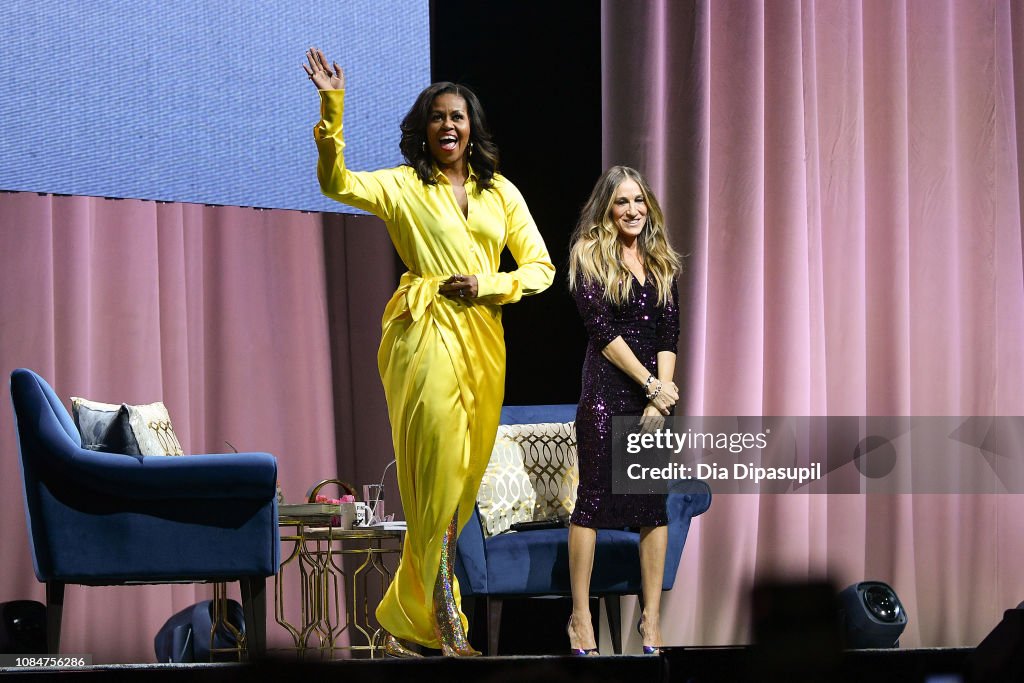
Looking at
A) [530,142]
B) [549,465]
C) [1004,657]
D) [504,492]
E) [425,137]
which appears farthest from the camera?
[530,142]

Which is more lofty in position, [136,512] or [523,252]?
[523,252]

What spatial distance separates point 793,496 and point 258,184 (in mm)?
2305

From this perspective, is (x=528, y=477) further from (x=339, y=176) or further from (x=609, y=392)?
(x=339, y=176)

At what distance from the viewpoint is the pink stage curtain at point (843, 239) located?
423 centimetres

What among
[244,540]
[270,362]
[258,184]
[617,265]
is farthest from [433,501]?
[270,362]

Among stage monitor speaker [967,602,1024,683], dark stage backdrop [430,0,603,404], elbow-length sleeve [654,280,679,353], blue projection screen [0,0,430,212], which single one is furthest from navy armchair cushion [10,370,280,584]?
stage monitor speaker [967,602,1024,683]

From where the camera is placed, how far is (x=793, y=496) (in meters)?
4.28

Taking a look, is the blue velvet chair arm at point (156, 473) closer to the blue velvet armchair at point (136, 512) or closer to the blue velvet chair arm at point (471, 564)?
the blue velvet armchair at point (136, 512)

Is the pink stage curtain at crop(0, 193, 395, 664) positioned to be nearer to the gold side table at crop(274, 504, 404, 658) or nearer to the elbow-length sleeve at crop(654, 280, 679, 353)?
the gold side table at crop(274, 504, 404, 658)

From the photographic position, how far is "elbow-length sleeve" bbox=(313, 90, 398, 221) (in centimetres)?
275

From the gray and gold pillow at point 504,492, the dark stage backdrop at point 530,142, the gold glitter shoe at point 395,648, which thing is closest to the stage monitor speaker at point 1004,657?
the gold glitter shoe at point 395,648

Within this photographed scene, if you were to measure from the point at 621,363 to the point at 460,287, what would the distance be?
0.54m

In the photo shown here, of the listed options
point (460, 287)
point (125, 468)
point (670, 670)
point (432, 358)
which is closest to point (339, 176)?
point (460, 287)

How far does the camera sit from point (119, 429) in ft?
11.1
